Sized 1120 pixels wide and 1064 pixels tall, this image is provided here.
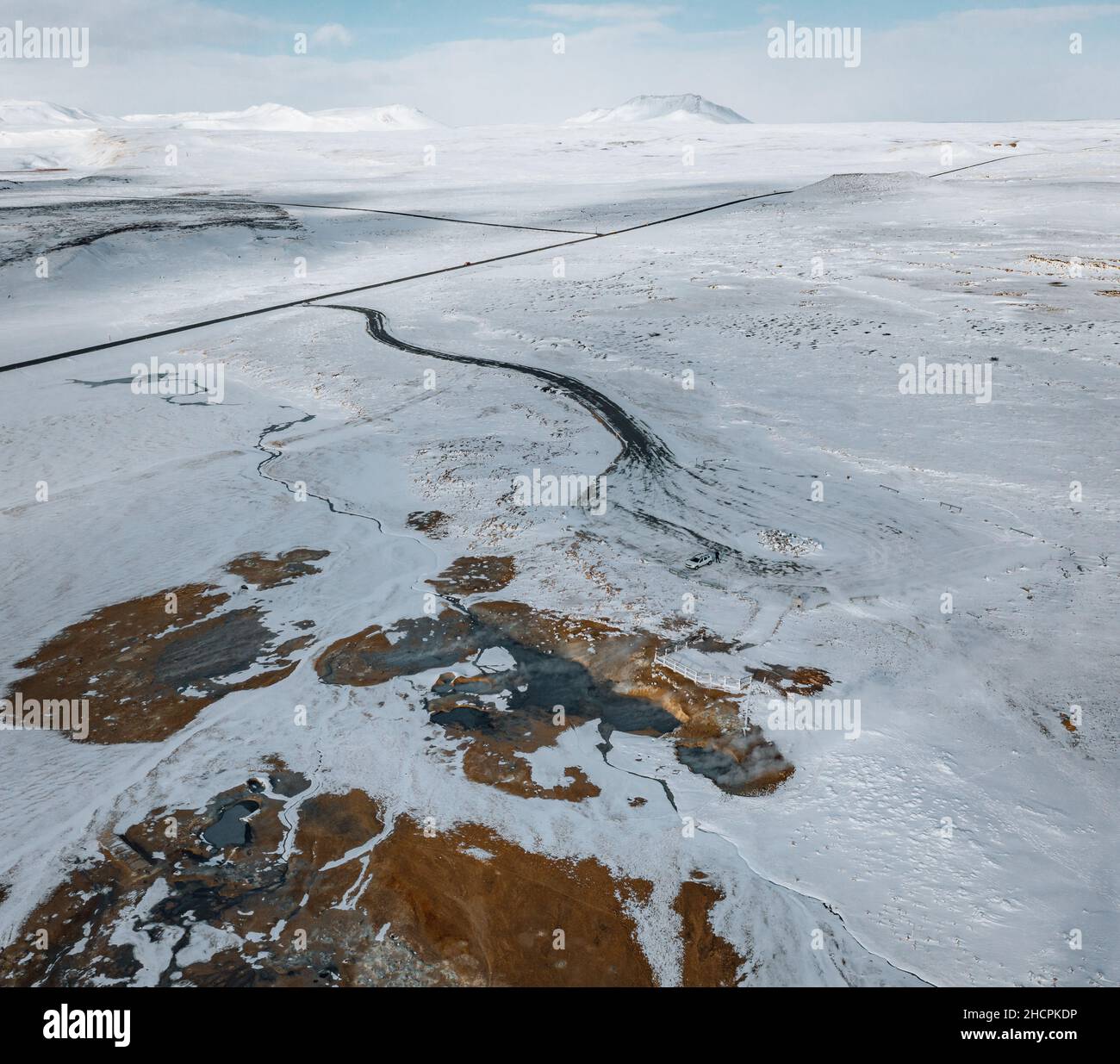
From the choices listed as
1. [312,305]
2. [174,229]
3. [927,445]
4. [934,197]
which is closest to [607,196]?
[934,197]

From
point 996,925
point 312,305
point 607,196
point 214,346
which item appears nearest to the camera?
point 996,925

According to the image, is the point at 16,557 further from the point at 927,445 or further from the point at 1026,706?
the point at 927,445

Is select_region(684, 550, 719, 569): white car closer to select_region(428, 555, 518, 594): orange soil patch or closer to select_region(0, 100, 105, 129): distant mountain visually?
select_region(428, 555, 518, 594): orange soil patch

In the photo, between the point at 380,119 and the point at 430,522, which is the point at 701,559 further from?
the point at 380,119

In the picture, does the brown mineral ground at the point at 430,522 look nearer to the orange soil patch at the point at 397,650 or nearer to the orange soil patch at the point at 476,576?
the orange soil patch at the point at 476,576

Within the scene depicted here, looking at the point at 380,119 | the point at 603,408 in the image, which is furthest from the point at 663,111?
the point at 603,408

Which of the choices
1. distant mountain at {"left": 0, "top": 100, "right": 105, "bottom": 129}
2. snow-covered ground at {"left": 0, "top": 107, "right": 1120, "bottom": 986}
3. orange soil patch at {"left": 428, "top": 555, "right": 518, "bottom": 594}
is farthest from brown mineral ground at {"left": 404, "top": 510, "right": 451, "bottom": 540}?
distant mountain at {"left": 0, "top": 100, "right": 105, "bottom": 129}
